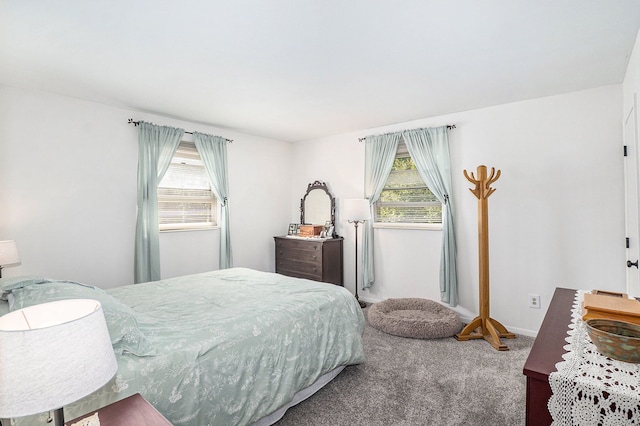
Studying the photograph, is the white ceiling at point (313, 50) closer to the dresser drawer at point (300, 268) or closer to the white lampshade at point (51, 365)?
the white lampshade at point (51, 365)

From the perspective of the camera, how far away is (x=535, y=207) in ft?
11.3

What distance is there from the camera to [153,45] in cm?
227

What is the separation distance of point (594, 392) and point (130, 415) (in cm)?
Answer: 145

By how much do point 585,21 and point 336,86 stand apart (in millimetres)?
1806

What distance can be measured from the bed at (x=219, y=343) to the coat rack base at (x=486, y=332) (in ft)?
4.29

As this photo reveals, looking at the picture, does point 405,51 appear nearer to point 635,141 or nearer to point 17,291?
point 635,141

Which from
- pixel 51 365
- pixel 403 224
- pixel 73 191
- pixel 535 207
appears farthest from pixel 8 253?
pixel 535 207

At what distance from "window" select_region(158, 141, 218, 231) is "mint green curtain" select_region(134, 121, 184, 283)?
25 cm

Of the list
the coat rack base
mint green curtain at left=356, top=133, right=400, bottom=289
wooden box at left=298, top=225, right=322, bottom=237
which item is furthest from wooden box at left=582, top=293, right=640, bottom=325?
wooden box at left=298, top=225, right=322, bottom=237

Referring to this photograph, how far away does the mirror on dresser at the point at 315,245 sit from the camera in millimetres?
4617

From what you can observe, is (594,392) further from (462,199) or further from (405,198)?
(405,198)

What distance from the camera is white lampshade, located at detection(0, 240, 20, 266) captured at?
257 cm

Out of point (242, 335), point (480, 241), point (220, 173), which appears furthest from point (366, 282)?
point (242, 335)

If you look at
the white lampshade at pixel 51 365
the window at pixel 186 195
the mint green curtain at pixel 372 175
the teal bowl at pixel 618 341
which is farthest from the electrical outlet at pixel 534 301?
the window at pixel 186 195
